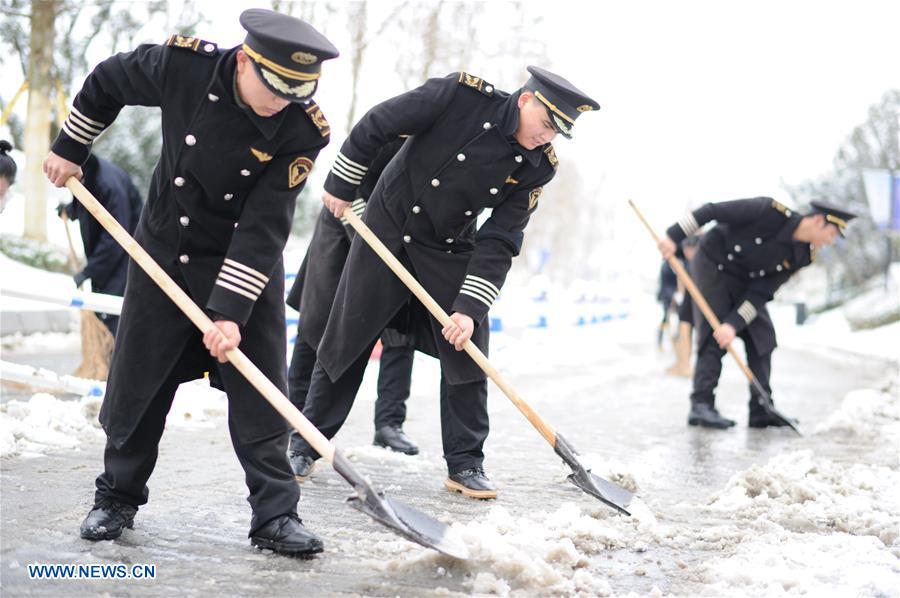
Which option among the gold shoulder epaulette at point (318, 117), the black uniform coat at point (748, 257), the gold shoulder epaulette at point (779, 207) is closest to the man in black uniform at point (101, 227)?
the gold shoulder epaulette at point (318, 117)

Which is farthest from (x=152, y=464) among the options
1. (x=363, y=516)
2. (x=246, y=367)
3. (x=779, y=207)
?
(x=779, y=207)

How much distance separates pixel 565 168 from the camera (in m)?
50.6

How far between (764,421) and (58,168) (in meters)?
6.27

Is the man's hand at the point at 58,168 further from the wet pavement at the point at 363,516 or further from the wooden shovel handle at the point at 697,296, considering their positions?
the wooden shovel handle at the point at 697,296

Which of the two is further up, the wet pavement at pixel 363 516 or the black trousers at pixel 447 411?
the black trousers at pixel 447 411

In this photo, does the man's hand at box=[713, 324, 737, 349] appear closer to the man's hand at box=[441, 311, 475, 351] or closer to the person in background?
the man's hand at box=[441, 311, 475, 351]

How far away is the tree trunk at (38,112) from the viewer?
1623cm

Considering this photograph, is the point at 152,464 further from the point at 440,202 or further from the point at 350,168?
the point at 440,202

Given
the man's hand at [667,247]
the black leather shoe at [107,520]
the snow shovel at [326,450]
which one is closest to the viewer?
the snow shovel at [326,450]

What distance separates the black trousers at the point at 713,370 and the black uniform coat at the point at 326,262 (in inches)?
158

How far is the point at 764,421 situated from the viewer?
838 centimetres

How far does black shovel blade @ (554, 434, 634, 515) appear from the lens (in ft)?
15.0

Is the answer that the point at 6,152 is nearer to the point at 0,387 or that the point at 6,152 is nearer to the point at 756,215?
the point at 0,387

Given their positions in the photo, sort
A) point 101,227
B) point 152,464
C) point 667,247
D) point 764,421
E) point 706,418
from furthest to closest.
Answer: point 764,421 → point 706,418 → point 667,247 → point 101,227 → point 152,464
